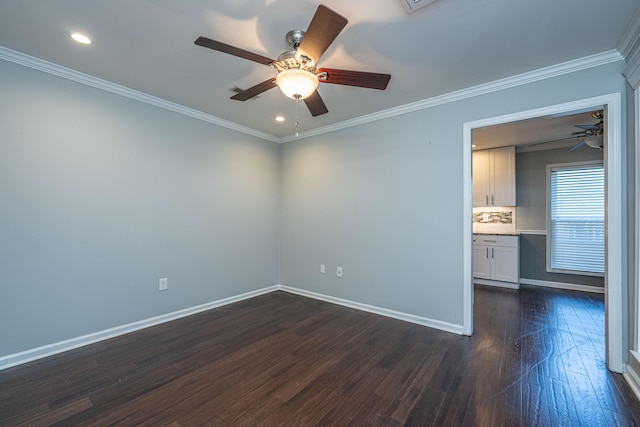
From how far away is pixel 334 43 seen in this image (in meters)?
2.04

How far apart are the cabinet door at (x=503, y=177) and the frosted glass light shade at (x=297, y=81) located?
4.54 meters

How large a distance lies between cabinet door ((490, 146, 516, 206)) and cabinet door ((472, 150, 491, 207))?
0.06 metres

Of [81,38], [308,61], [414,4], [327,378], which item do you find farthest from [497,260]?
[81,38]

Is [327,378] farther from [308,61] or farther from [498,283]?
[498,283]

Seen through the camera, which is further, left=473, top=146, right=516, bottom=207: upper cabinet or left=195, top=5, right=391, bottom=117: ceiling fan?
left=473, top=146, right=516, bottom=207: upper cabinet

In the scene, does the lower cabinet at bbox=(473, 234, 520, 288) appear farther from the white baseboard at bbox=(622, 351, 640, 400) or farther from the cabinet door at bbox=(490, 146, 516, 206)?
the white baseboard at bbox=(622, 351, 640, 400)

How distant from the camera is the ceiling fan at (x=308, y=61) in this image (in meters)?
1.49

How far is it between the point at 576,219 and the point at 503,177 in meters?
1.36

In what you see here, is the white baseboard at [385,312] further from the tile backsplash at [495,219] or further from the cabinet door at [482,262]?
the tile backsplash at [495,219]

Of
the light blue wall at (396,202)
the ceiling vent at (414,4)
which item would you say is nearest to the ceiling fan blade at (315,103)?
the ceiling vent at (414,4)

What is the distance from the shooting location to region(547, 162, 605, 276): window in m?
4.51

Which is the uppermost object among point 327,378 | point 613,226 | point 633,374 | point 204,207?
point 204,207

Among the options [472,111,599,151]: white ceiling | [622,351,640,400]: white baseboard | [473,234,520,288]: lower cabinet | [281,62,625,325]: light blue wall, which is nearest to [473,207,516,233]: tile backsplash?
[473,234,520,288]: lower cabinet

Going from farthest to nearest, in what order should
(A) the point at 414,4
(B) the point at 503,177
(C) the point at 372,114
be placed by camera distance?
1. (B) the point at 503,177
2. (C) the point at 372,114
3. (A) the point at 414,4
